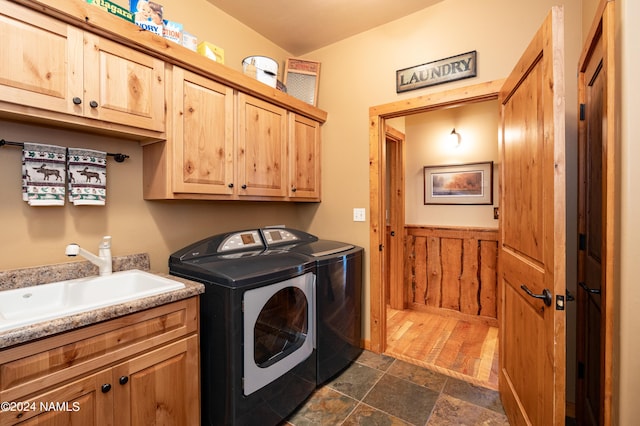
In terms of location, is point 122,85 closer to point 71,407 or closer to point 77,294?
point 77,294

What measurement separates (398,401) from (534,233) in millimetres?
1340

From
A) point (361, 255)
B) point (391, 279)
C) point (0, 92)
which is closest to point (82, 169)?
point (0, 92)

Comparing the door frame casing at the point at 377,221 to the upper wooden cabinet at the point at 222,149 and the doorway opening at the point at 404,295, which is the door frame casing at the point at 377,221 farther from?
the upper wooden cabinet at the point at 222,149

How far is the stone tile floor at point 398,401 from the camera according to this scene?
1.71m

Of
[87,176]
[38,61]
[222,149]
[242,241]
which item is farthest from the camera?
[242,241]

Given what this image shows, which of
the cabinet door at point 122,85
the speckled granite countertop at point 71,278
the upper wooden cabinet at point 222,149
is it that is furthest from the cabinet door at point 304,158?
the speckled granite countertop at point 71,278

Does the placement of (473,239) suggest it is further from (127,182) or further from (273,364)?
(127,182)

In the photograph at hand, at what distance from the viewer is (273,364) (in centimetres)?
160

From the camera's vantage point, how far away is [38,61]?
1.16m

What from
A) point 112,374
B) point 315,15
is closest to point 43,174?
point 112,374

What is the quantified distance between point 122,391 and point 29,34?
1.46m

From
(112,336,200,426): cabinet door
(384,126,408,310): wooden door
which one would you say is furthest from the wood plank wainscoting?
(112,336,200,426): cabinet door

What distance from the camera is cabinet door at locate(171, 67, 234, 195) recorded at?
1.62m

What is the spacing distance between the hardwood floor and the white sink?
2.00m
